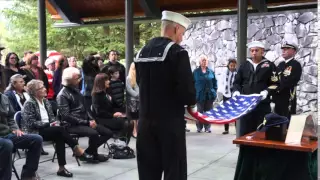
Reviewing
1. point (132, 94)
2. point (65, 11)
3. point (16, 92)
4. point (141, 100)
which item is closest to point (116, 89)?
point (132, 94)

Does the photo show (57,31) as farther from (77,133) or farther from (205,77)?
(77,133)

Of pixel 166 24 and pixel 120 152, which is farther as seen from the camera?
pixel 120 152

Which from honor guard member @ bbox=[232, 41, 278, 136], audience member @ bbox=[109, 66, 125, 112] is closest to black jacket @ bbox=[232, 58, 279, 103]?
honor guard member @ bbox=[232, 41, 278, 136]

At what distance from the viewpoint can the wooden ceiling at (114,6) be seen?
842cm

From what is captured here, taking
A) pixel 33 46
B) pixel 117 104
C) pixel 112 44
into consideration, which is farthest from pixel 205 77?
pixel 33 46

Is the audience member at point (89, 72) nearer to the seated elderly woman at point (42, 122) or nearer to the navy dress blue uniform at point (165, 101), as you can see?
the seated elderly woman at point (42, 122)

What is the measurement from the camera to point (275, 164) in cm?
376

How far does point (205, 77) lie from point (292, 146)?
5575mm

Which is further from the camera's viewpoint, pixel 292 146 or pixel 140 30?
pixel 140 30

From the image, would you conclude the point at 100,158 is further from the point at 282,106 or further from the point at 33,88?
the point at 282,106

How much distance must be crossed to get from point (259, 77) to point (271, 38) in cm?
574

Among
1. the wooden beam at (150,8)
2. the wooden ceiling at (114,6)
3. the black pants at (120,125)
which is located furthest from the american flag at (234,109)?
the wooden beam at (150,8)

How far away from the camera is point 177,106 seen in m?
3.25

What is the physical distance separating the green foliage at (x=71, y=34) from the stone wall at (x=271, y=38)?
690 cm
